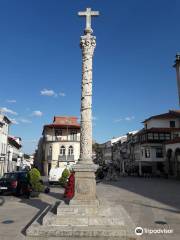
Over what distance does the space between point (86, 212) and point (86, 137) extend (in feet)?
9.81

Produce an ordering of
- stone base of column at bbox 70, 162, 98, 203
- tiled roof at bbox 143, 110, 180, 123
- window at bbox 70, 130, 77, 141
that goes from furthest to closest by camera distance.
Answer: tiled roof at bbox 143, 110, 180, 123, window at bbox 70, 130, 77, 141, stone base of column at bbox 70, 162, 98, 203

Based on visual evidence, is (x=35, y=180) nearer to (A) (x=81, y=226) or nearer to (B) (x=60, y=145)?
(A) (x=81, y=226)

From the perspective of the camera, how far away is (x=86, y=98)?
1155 cm

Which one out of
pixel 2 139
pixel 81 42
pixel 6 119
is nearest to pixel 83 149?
pixel 81 42

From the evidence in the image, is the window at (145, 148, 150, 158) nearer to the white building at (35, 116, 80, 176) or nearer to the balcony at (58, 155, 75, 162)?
the white building at (35, 116, 80, 176)

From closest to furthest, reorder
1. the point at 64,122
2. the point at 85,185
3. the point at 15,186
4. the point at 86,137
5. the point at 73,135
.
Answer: the point at 85,185 < the point at 86,137 < the point at 15,186 < the point at 73,135 < the point at 64,122

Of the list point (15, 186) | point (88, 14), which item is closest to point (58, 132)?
point (15, 186)

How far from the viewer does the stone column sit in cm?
1032

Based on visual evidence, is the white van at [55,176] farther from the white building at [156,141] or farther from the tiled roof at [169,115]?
the tiled roof at [169,115]

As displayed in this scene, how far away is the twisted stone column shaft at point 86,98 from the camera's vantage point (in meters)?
11.1

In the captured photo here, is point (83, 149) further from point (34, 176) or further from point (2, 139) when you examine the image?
point (2, 139)

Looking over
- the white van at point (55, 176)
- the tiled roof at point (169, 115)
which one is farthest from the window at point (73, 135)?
the white van at point (55, 176)

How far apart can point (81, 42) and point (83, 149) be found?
4.72 meters

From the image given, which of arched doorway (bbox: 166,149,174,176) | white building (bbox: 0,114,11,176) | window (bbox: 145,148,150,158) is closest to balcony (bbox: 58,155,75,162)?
white building (bbox: 0,114,11,176)
